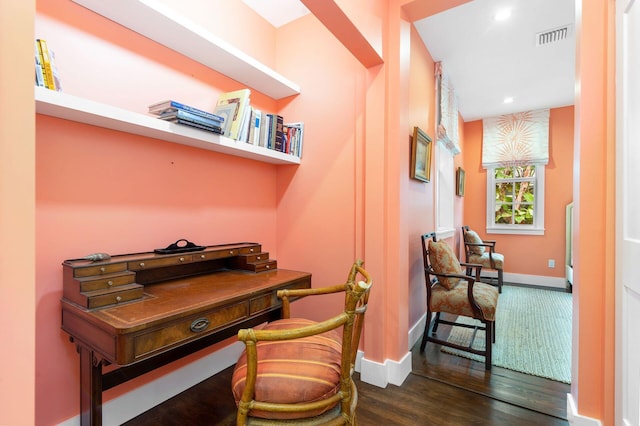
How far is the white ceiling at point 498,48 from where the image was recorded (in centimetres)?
234

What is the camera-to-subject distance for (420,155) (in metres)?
2.50

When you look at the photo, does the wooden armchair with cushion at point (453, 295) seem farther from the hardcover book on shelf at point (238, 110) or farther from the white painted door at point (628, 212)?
the hardcover book on shelf at point (238, 110)

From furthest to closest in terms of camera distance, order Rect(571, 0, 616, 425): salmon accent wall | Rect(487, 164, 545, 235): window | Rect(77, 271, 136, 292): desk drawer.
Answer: Rect(487, 164, 545, 235): window, Rect(571, 0, 616, 425): salmon accent wall, Rect(77, 271, 136, 292): desk drawer

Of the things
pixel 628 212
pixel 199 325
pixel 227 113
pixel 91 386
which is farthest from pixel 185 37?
pixel 628 212

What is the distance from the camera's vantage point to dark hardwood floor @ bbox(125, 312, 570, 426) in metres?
1.62

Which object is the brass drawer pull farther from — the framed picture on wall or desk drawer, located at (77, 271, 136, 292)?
the framed picture on wall

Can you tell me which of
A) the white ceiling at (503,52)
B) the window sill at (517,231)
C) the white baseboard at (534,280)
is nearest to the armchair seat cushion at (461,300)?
the white ceiling at (503,52)

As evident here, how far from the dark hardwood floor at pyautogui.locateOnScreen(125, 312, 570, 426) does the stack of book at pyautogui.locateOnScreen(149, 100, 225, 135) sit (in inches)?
64.1

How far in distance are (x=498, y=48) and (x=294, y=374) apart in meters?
3.51

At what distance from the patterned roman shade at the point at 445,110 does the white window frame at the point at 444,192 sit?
0.33 feet

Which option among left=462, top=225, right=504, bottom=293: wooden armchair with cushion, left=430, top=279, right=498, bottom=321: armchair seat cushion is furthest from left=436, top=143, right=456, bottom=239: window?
left=430, top=279, right=498, bottom=321: armchair seat cushion

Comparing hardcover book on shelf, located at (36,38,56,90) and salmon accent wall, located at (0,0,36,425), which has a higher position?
hardcover book on shelf, located at (36,38,56,90)

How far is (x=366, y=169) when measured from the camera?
2.02 meters

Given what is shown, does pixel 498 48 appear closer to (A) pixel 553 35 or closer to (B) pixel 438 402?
(A) pixel 553 35
